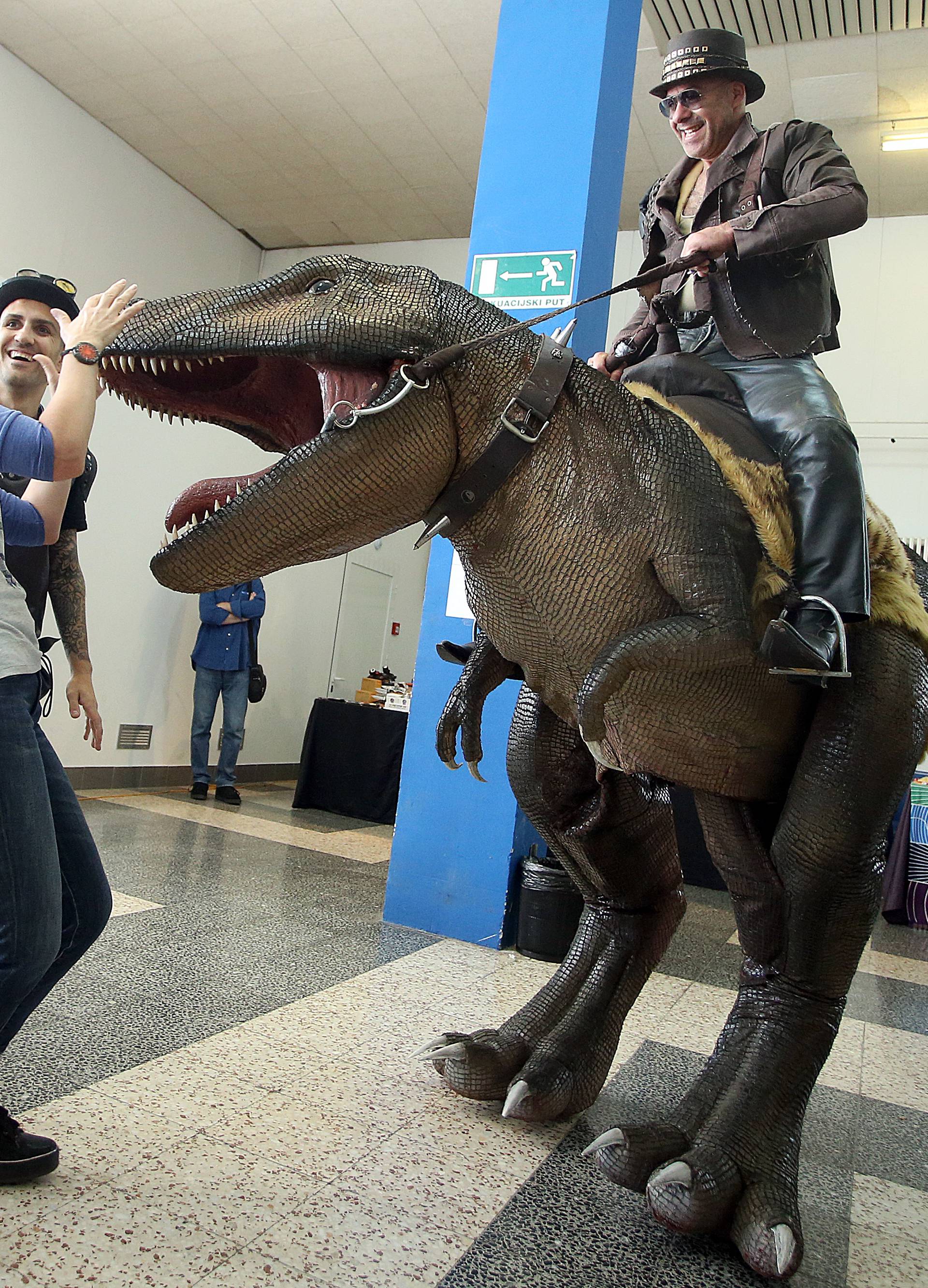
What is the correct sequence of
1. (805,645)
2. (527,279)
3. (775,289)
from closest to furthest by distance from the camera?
(805,645)
(775,289)
(527,279)

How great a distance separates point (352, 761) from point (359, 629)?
3.30 meters

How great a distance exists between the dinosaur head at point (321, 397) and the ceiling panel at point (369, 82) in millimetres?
5840

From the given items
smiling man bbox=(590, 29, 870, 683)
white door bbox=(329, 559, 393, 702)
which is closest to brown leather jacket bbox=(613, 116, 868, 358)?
smiling man bbox=(590, 29, 870, 683)

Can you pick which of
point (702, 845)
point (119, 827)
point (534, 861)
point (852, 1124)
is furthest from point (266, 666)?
point (852, 1124)

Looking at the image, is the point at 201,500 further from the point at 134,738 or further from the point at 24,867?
the point at 134,738

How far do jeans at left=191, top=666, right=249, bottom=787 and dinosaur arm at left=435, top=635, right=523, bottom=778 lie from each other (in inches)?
238

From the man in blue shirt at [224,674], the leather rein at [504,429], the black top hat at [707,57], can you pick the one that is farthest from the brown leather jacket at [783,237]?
the man in blue shirt at [224,674]

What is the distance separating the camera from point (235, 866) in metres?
4.82

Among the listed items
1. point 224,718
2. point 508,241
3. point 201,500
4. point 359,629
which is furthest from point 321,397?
point 359,629

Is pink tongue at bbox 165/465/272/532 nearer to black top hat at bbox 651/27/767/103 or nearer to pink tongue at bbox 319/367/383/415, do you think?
pink tongue at bbox 319/367/383/415

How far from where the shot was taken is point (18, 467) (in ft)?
5.36

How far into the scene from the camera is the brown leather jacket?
5.67 ft

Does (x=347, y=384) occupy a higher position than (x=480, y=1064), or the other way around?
(x=347, y=384)

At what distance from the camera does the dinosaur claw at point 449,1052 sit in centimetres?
209
